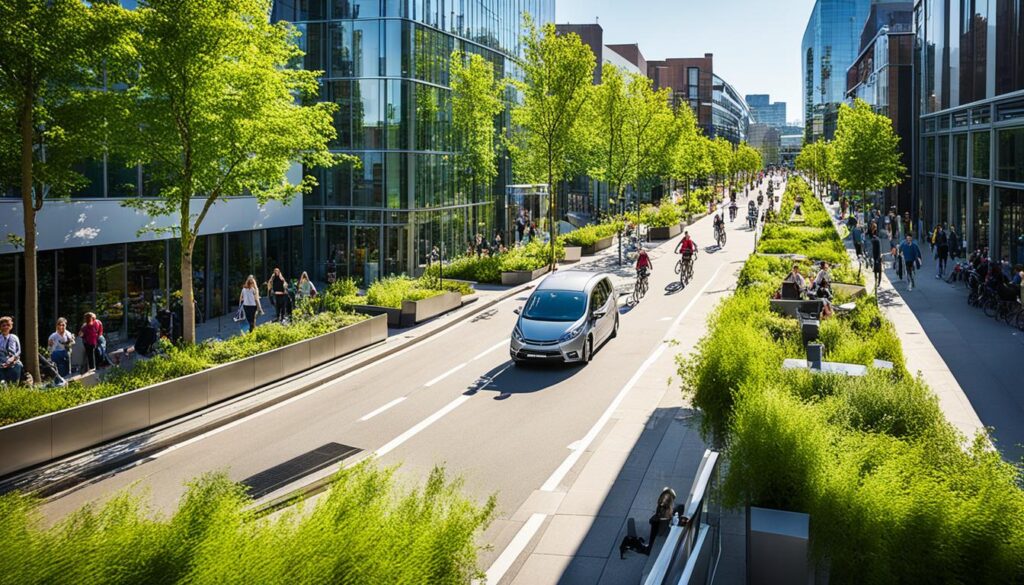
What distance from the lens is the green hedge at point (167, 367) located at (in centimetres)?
1244

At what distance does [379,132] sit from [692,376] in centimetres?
2821

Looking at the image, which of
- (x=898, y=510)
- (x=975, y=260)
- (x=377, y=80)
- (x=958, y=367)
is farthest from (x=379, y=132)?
(x=898, y=510)

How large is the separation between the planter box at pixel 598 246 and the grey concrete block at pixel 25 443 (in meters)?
32.1

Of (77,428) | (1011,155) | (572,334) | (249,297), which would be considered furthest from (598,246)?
(77,428)

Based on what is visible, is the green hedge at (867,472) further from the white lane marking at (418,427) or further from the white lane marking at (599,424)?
the white lane marking at (418,427)

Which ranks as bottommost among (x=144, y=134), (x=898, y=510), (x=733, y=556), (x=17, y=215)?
(x=733, y=556)

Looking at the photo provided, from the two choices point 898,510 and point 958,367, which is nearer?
point 898,510

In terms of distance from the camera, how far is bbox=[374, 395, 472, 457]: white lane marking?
12789 mm

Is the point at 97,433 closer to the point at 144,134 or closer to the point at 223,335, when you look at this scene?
the point at 144,134

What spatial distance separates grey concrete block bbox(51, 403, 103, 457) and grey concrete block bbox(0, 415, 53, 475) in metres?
0.13

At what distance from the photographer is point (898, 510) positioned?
5828mm

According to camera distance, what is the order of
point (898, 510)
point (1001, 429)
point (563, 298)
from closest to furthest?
point (898, 510) → point (1001, 429) → point (563, 298)

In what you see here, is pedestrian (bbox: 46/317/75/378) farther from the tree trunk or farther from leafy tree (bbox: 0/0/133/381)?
the tree trunk

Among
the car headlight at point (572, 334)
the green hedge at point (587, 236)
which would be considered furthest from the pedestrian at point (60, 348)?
the green hedge at point (587, 236)
